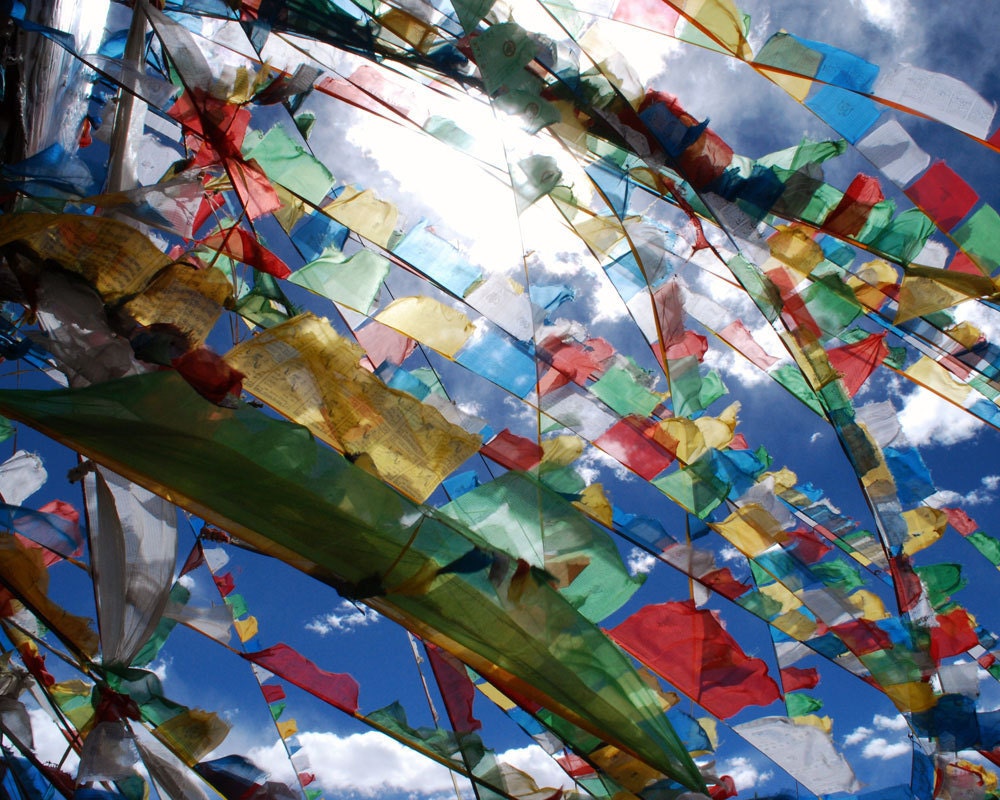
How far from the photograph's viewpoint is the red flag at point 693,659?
2920 mm

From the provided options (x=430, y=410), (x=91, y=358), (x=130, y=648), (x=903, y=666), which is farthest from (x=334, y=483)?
(x=903, y=666)

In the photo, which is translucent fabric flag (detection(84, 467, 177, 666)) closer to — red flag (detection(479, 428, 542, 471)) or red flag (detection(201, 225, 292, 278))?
red flag (detection(201, 225, 292, 278))

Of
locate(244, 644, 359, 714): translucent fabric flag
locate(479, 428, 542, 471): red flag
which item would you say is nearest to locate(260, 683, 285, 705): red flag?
locate(244, 644, 359, 714): translucent fabric flag

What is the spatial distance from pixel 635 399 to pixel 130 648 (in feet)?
7.28

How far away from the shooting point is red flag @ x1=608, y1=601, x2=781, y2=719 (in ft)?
9.58

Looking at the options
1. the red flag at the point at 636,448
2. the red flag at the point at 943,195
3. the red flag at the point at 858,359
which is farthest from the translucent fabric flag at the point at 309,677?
the red flag at the point at 943,195

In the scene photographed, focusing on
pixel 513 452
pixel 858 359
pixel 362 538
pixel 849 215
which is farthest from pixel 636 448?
pixel 362 538

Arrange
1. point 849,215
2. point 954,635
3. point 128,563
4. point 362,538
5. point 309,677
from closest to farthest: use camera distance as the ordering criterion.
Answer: point 362,538 < point 128,563 < point 849,215 < point 309,677 < point 954,635

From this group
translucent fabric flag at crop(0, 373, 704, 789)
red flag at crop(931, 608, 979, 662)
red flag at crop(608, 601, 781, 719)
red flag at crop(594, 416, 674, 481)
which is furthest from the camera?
red flag at crop(931, 608, 979, 662)

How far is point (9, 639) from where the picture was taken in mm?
3795

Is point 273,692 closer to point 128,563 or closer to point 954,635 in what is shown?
point 128,563

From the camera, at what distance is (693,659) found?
9.66ft

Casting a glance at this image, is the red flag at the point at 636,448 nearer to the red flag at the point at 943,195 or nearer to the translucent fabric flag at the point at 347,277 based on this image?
the translucent fabric flag at the point at 347,277

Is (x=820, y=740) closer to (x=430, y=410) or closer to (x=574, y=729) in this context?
(x=574, y=729)
